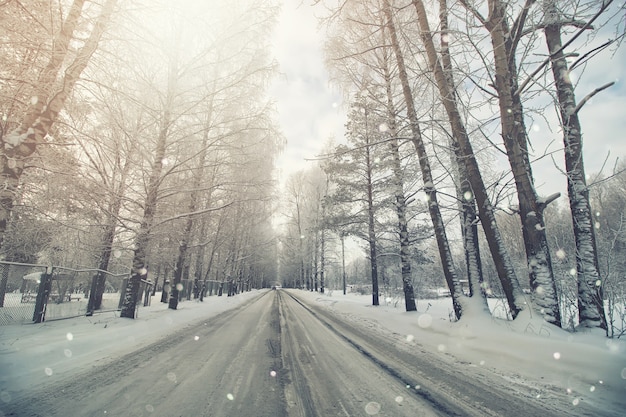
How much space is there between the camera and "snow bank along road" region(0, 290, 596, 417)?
2.50m

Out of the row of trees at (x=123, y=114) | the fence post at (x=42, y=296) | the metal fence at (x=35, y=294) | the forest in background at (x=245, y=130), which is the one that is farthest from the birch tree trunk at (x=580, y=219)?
the fence post at (x=42, y=296)

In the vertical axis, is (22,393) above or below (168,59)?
below

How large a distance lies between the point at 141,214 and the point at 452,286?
9.23 metres

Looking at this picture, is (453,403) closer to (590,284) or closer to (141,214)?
(590,284)

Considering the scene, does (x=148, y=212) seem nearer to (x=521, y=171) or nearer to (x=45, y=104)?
(x=45, y=104)

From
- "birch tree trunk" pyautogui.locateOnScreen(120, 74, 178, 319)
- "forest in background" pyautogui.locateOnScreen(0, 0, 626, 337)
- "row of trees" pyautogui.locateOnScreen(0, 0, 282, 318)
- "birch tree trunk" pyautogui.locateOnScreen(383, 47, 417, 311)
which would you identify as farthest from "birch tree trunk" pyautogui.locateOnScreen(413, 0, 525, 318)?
"birch tree trunk" pyautogui.locateOnScreen(120, 74, 178, 319)

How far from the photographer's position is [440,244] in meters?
7.82

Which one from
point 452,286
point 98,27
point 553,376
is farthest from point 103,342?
point 452,286

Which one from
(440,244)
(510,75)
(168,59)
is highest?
(168,59)

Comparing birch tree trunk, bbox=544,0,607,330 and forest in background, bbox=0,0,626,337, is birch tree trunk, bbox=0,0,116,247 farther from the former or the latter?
birch tree trunk, bbox=544,0,607,330

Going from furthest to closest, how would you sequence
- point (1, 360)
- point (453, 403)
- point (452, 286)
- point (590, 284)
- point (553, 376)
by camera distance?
point (452, 286)
point (590, 284)
point (1, 360)
point (553, 376)
point (453, 403)

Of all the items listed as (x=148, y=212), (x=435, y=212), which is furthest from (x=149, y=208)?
(x=435, y=212)

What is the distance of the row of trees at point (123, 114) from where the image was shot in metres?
4.04

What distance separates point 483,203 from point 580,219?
63.4 inches
